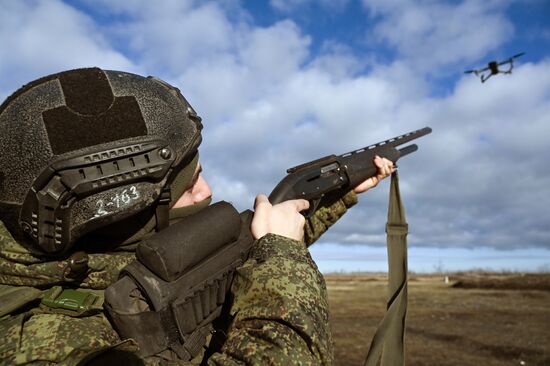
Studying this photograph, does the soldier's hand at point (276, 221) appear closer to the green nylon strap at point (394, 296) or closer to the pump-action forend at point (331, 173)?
the pump-action forend at point (331, 173)

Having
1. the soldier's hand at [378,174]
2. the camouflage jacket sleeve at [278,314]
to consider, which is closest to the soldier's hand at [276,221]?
the camouflage jacket sleeve at [278,314]

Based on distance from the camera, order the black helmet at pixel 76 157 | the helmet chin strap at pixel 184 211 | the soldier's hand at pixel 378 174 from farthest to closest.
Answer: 1. the soldier's hand at pixel 378 174
2. the helmet chin strap at pixel 184 211
3. the black helmet at pixel 76 157

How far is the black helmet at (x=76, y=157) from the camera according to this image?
8.76 feet

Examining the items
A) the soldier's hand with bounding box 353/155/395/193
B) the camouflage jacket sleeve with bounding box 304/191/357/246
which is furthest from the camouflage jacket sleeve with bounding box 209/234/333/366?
the soldier's hand with bounding box 353/155/395/193

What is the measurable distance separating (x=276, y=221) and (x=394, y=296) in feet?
6.61

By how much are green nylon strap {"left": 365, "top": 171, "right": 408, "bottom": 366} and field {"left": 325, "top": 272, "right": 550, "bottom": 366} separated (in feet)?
26.2

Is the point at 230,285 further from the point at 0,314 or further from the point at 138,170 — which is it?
the point at 0,314

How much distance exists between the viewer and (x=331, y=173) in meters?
4.98

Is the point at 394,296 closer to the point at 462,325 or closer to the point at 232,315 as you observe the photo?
the point at 232,315

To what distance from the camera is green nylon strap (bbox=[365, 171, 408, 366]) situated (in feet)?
14.1

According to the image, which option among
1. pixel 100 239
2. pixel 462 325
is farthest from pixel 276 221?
pixel 462 325

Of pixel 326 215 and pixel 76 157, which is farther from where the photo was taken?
pixel 326 215

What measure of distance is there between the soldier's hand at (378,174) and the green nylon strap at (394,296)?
0.13 meters

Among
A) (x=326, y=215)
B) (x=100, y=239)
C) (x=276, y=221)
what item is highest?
(x=326, y=215)
